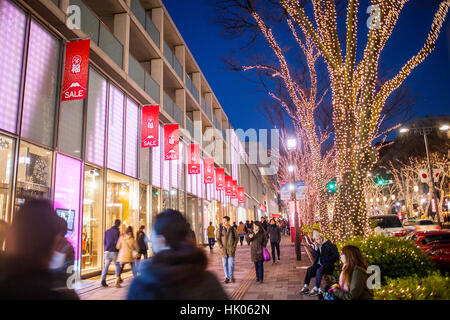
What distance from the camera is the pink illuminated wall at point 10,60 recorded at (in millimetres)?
6996

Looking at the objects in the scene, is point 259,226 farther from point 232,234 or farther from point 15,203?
point 15,203

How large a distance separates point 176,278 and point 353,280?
2.61m

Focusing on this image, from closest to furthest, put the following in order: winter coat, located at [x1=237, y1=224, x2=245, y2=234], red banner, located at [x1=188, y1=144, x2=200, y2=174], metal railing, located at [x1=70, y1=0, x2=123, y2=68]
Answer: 1. metal railing, located at [x1=70, y1=0, x2=123, y2=68]
2. red banner, located at [x1=188, y1=144, x2=200, y2=174]
3. winter coat, located at [x1=237, y1=224, x2=245, y2=234]

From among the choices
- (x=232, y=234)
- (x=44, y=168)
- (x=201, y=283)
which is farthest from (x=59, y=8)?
(x=201, y=283)

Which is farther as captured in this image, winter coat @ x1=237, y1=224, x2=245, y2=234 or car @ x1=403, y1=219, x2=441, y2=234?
winter coat @ x1=237, y1=224, x2=245, y2=234

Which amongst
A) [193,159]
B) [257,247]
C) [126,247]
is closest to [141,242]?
[126,247]

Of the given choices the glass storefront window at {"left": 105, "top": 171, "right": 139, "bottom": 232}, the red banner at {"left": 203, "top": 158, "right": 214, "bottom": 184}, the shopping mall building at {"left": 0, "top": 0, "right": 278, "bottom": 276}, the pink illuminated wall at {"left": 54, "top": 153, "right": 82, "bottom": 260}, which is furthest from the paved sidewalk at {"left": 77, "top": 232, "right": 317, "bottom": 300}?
the red banner at {"left": 203, "top": 158, "right": 214, "bottom": 184}

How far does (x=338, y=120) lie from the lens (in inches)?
312

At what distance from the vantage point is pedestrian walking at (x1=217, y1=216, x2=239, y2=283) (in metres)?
8.83

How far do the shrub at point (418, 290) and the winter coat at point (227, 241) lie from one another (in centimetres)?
556

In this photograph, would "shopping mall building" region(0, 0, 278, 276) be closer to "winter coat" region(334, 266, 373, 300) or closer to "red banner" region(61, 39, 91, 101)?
"red banner" region(61, 39, 91, 101)

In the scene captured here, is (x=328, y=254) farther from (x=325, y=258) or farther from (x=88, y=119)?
(x=88, y=119)

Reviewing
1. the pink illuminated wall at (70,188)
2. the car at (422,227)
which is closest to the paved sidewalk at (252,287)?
the pink illuminated wall at (70,188)

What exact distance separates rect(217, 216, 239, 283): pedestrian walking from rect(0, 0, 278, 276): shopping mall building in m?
4.01
